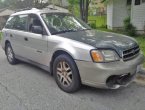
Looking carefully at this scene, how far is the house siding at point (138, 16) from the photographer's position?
41.0 ft

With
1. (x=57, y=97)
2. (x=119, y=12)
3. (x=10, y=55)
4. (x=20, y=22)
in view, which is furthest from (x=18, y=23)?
(x=119, y=12)

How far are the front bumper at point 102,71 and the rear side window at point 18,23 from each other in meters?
2.43

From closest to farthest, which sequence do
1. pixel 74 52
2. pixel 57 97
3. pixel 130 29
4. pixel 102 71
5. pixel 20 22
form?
pixel 102 71, pixel 74 52, pixel 57 97, pixel 20 22, pixel 130 29

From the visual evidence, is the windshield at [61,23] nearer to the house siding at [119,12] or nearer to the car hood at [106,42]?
the car hood at [106,42]

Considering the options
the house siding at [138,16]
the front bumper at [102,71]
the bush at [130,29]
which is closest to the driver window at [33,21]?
the front bumper at [102,71]

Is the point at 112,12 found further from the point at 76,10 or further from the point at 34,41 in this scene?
the point at 34,41

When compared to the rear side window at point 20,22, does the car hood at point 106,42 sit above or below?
below

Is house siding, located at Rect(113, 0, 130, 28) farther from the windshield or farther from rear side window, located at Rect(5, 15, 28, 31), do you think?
the windshield

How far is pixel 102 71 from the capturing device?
356cm

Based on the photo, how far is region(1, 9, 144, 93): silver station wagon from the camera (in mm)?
3635

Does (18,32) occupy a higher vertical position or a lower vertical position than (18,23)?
lower

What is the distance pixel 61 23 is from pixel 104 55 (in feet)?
5.80

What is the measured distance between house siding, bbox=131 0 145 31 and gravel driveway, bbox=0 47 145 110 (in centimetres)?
901

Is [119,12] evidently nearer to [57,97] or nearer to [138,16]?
[138,16]
